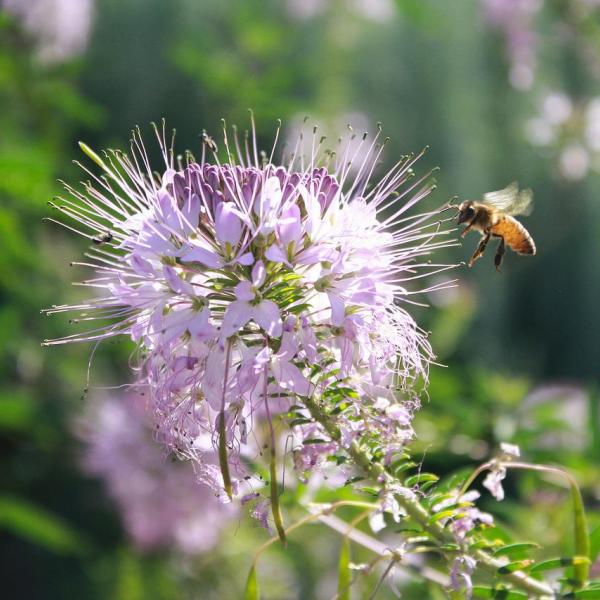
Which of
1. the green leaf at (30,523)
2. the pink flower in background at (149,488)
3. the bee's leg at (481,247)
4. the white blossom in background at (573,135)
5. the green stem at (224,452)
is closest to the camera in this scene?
the green stem at (224,452)

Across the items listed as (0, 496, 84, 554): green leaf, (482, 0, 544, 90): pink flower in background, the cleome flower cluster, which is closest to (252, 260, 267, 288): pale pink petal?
the cleome flower cluster

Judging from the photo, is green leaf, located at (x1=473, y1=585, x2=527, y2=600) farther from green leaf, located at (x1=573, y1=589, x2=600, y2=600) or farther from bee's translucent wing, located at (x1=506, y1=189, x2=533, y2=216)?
bee's translucent wing, located at (x1=506, y1=189, x2=533, y2=216)

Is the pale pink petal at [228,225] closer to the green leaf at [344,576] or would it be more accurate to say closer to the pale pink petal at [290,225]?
the pale pink petal at [290,225]

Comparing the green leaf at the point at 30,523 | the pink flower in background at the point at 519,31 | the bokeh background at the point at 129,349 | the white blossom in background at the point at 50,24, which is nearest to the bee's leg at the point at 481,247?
the bokeh background at the point at 129,349

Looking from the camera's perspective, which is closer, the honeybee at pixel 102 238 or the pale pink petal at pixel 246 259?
the pale pink petal at pixel 246 259

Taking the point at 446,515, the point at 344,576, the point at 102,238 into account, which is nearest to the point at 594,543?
the point at 446,515
